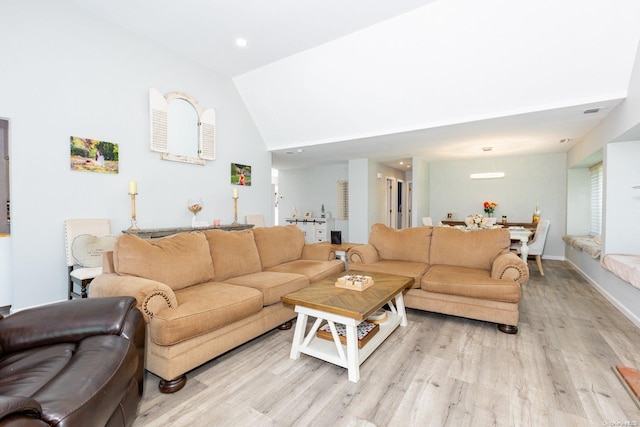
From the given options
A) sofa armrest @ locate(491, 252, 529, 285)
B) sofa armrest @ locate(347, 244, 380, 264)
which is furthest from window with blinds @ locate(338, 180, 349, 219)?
sofa armrest @ locate(491, 252, 529, 285)

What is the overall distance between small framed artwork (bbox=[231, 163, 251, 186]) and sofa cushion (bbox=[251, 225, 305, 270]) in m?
1.76

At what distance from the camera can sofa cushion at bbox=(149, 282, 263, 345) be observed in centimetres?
179

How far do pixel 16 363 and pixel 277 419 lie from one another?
4.06ft

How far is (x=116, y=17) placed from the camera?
134 inches

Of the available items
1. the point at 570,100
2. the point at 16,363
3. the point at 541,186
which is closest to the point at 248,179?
the point at 16,363

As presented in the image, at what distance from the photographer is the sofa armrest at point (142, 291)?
1833 millimetres

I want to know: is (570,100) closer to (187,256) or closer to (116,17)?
(187,256)

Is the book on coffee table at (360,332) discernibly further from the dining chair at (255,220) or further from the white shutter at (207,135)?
the white shutter at (207,135)

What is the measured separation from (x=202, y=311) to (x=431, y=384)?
156 cm

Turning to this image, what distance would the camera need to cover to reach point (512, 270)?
2793 mm

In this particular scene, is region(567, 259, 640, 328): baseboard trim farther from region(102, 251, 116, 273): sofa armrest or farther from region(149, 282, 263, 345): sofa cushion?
region(102, 251, 116, 273): sofa armrest

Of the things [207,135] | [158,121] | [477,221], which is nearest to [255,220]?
[207,135]

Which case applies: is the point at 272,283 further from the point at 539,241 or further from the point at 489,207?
the point at 489,207

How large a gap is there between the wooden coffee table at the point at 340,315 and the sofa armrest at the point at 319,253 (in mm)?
1154
